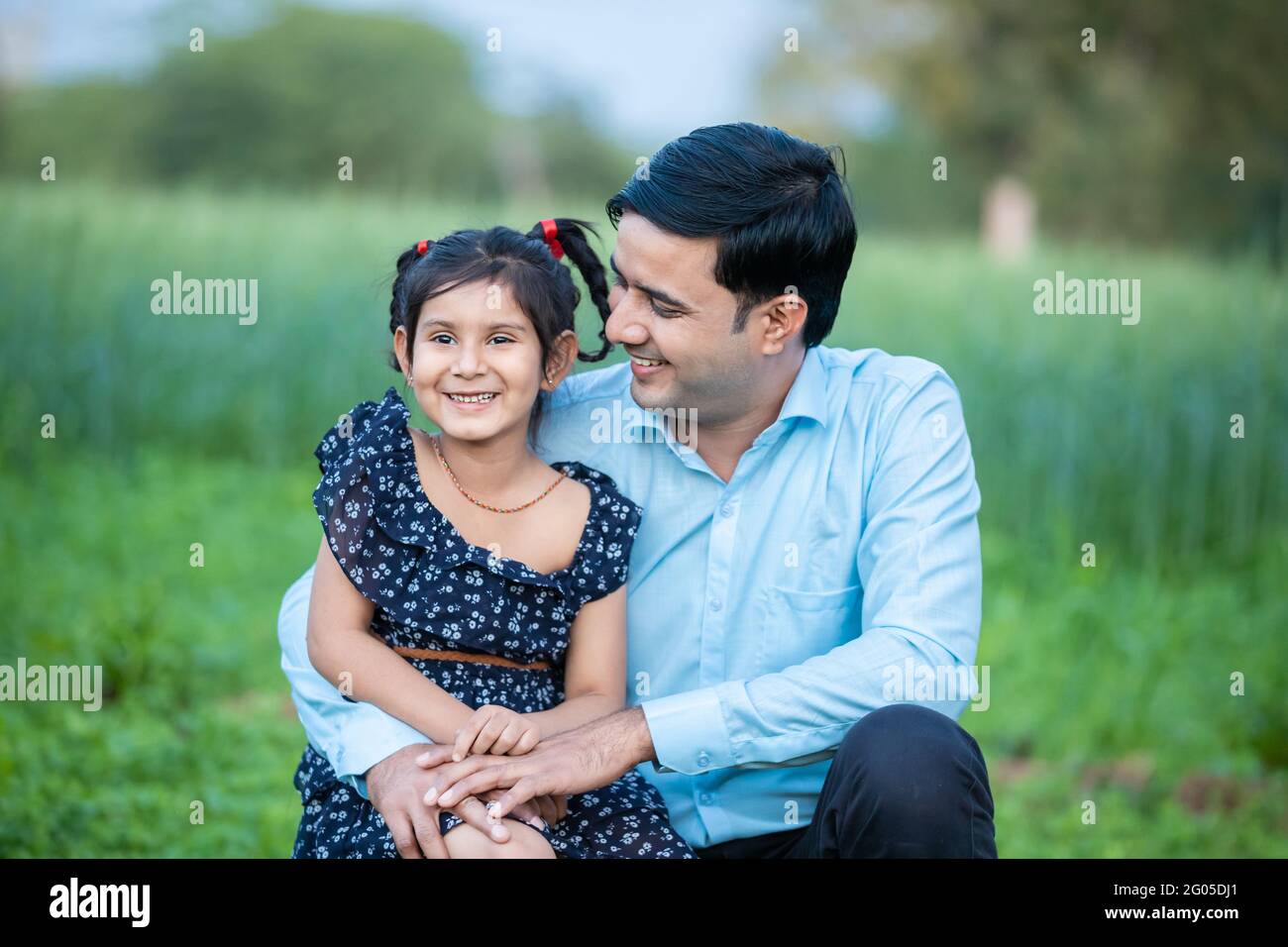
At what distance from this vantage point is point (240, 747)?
4270 mm

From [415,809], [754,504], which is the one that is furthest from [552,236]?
[415,809]

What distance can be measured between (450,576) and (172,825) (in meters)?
1.70

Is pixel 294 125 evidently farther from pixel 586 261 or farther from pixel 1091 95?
pixel 586 261

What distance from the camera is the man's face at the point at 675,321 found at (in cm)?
250

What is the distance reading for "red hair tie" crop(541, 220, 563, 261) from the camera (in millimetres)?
2576

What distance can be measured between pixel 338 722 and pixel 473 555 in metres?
0.36

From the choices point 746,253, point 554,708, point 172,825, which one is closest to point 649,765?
point 554,708

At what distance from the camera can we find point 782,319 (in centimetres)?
260

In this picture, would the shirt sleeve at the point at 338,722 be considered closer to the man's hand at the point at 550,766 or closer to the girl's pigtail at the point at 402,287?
the man's hand at the point at 550,766

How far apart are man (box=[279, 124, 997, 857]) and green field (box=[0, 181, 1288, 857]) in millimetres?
479
